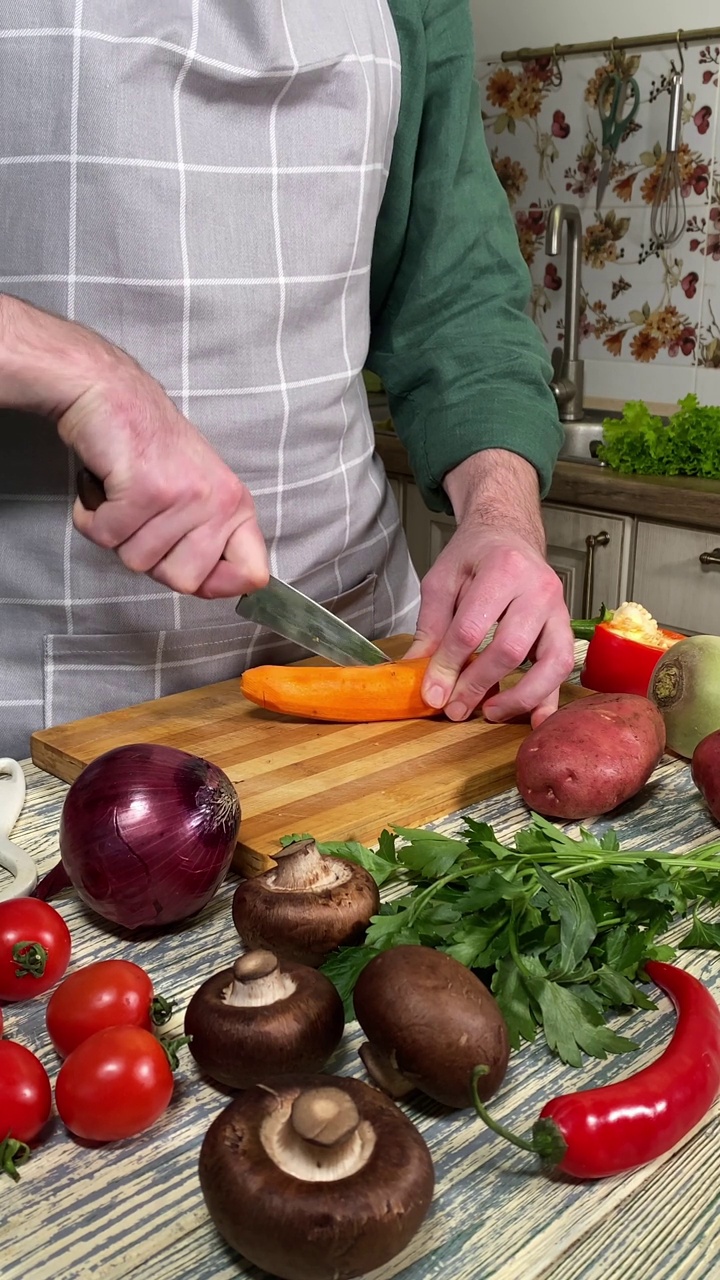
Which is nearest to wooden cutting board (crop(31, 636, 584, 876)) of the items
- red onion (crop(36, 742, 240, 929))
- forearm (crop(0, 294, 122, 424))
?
red onion (crop(36, 742, 240, 929))

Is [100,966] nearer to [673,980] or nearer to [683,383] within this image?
[673,980]

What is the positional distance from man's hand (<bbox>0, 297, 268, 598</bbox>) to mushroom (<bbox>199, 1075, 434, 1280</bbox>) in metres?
0.61

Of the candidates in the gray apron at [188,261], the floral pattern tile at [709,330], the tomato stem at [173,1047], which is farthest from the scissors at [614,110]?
the tomato stem at [173,1047]

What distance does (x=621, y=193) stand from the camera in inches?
129

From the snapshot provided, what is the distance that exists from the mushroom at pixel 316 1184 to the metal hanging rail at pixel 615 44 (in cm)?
313

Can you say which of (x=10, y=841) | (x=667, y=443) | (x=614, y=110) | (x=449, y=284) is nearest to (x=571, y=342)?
(x=614, y=110)

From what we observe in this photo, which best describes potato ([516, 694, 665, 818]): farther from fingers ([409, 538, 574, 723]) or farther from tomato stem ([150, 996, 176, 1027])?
tomato stem ([150, 996, 176, 1027])

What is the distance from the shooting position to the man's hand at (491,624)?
4.17ft

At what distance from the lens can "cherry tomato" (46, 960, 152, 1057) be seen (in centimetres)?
71

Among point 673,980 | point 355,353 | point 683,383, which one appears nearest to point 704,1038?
point 673,980

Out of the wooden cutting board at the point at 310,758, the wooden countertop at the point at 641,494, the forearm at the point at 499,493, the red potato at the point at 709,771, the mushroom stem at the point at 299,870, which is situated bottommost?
the wooden countertop at the point at 641,494

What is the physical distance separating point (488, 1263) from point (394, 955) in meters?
0.17

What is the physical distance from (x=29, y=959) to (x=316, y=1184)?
308mm

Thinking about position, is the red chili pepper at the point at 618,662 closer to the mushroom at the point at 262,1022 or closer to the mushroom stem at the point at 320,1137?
the mushroom at the point at 262,1022
